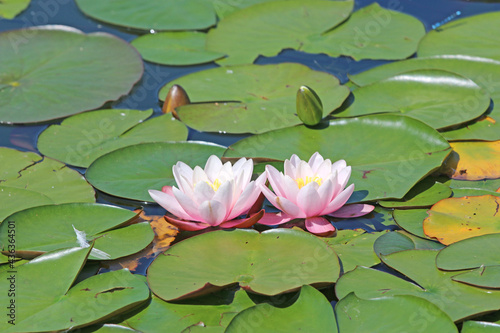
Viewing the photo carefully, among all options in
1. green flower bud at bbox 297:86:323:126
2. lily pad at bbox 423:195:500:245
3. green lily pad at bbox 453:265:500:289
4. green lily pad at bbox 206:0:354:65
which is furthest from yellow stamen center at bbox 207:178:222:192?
green lily pad at bbox 206:0:354:65

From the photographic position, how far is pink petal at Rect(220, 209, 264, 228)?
246cm

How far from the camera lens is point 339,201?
2.47 m

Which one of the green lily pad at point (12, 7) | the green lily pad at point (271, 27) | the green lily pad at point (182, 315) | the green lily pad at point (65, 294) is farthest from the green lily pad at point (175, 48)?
the green lily pad at point (182, 315)

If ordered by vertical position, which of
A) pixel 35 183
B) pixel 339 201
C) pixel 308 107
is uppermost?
pixel 308 107

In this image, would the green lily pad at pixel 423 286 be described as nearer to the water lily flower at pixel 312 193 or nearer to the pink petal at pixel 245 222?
the water lily flower at pixel 312 193

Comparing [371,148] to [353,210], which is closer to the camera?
[353,210]

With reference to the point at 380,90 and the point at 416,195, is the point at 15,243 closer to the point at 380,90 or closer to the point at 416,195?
the point at 416,195

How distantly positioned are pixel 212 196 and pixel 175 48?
2.18 meters

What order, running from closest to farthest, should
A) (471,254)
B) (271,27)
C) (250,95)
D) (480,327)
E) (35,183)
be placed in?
(480,327) < (471,254) < (35,183) < (250,95) < (271,27)

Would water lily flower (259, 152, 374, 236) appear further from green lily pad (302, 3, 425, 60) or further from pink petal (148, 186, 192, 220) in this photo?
green lily pad (302, 3, 425, 60)

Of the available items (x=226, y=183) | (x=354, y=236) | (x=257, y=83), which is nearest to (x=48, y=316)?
(x=226, y=183)

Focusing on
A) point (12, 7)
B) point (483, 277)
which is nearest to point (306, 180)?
point (483, 277)

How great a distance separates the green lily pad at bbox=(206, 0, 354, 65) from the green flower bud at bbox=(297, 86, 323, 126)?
1064mm

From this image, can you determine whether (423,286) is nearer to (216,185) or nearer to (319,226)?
(319,226)
